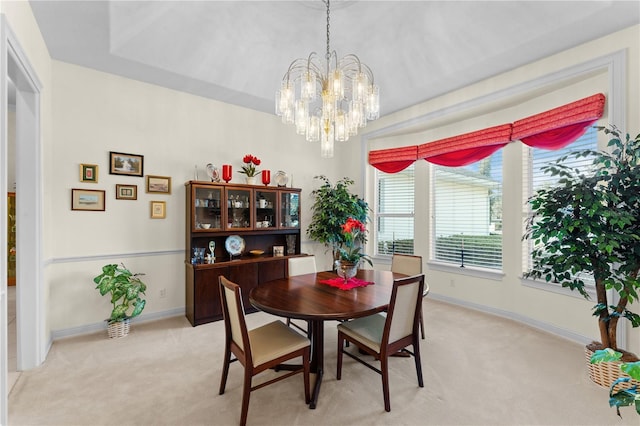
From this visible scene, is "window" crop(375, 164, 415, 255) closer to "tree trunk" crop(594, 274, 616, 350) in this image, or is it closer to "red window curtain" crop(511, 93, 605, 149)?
"red window curtain" crop(511, 93, 605, 149)

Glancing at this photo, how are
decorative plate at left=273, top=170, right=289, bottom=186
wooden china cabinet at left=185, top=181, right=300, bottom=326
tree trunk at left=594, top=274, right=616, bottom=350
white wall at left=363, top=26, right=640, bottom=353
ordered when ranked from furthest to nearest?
decorative plate at left=273, top=170, right=289, bottom=186 < wooden china cabinet at left=185, top=181, right=300, bottom=326 < white wall at left=363, top=26, right=640, bottom=353 < tree trunk at left=594, top=274, right=616, bottom=350

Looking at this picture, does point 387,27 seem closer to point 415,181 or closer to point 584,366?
point 415,181

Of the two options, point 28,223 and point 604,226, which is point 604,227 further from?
point 28,223

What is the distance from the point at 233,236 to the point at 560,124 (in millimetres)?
3973

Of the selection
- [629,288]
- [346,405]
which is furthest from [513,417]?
[629,288]

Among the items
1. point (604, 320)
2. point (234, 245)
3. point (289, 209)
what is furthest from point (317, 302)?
point (289, 209)

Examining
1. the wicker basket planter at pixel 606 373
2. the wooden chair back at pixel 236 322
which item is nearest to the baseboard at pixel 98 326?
the wooden chair back at pixel 236 322

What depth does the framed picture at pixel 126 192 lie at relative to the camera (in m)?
3.51

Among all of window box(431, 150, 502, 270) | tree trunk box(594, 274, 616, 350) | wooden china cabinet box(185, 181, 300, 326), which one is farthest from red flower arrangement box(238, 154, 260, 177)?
tree trunk box(594, 274, 616, 350)

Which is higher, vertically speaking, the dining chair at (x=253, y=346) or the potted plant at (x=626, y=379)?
the potted plant at (x=626, y=379)

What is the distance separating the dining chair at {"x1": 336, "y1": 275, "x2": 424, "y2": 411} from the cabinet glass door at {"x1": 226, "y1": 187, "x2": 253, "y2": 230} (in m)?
2.21

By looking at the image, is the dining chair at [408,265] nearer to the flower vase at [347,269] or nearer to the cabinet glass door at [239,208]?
the flower vase at [347,269]

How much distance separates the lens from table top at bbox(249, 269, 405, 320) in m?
2.00

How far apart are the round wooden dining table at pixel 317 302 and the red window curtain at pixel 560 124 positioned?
2.32 m
